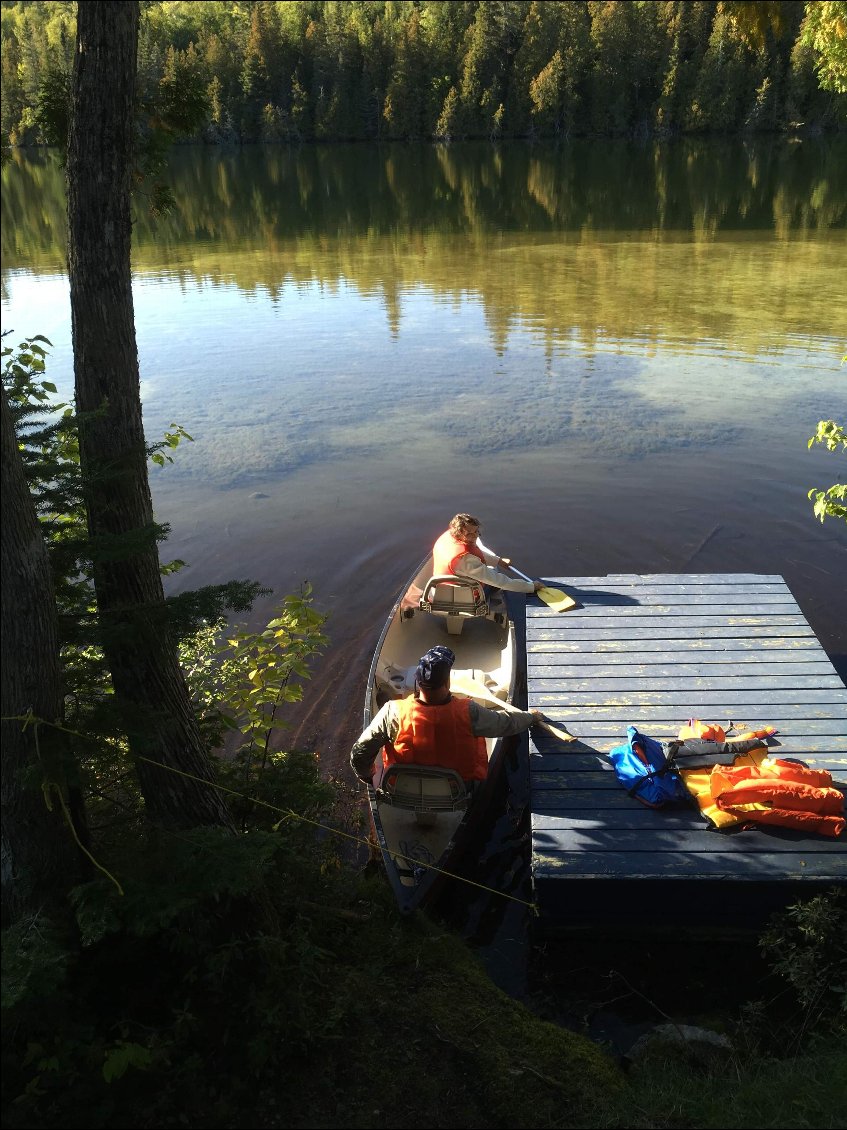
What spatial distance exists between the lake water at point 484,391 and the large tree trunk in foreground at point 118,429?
3.43 feet

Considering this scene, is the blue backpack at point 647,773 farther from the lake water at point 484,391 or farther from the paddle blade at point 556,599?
the lake water at point 484,391

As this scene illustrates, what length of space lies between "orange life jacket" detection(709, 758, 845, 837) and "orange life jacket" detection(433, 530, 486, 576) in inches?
142

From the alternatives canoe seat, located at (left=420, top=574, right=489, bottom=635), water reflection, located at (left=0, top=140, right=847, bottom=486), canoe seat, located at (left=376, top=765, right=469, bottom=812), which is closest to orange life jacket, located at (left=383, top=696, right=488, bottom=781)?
canoe seat, located at (left=376, top=765, right=469, bottom=812)

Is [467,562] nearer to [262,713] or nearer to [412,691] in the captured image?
[412,691]

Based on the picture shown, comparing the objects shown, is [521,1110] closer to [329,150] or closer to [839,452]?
[839,452]

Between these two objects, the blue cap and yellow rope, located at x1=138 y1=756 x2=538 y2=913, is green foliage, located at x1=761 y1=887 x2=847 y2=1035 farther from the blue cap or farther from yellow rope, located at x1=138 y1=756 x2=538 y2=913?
the blue cap

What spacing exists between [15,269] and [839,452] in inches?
1094

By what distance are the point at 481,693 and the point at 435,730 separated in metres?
1.51

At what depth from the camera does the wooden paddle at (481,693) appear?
601 cm

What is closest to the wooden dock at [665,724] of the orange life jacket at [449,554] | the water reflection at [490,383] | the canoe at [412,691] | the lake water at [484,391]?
the canoe at [412,691]

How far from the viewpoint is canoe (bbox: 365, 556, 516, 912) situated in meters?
5.36

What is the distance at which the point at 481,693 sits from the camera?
22.0 ft

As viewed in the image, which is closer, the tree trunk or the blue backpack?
the tree trunk

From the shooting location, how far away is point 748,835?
4969 mm
